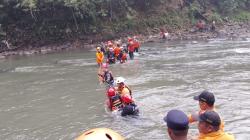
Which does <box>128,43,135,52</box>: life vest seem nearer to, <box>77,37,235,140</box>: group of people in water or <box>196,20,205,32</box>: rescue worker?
<box>196,20,205,32</box>: rescue worker

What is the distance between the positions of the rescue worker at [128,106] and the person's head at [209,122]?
304 inches

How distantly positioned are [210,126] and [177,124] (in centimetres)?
95

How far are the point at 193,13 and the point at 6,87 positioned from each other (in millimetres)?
27020

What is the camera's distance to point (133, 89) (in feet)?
61.5

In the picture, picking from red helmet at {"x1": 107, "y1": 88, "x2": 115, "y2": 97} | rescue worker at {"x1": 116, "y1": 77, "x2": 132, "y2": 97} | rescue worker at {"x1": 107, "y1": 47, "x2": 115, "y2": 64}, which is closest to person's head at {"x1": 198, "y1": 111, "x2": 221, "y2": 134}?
rescue worker at {"x1": 116, "y1": 77, "x2": 132, "y2": 97}

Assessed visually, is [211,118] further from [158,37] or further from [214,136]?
[158,37]

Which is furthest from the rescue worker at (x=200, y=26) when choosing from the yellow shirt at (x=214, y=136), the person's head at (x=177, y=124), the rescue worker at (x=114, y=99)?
the person's head at (x=177, y=124)

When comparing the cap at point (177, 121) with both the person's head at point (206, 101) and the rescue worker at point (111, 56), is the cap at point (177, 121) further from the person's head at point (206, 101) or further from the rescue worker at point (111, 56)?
the rescue worker at point (111, 56)

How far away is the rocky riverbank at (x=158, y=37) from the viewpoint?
36906 mm

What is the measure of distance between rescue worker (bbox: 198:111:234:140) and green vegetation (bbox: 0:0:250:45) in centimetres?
3389

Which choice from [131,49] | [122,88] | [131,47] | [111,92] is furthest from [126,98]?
[131,49]

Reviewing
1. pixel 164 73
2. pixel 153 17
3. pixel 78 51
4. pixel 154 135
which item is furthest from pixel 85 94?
pixel 153 17

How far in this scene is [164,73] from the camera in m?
22.2

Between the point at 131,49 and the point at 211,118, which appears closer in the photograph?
the point at 211,118
